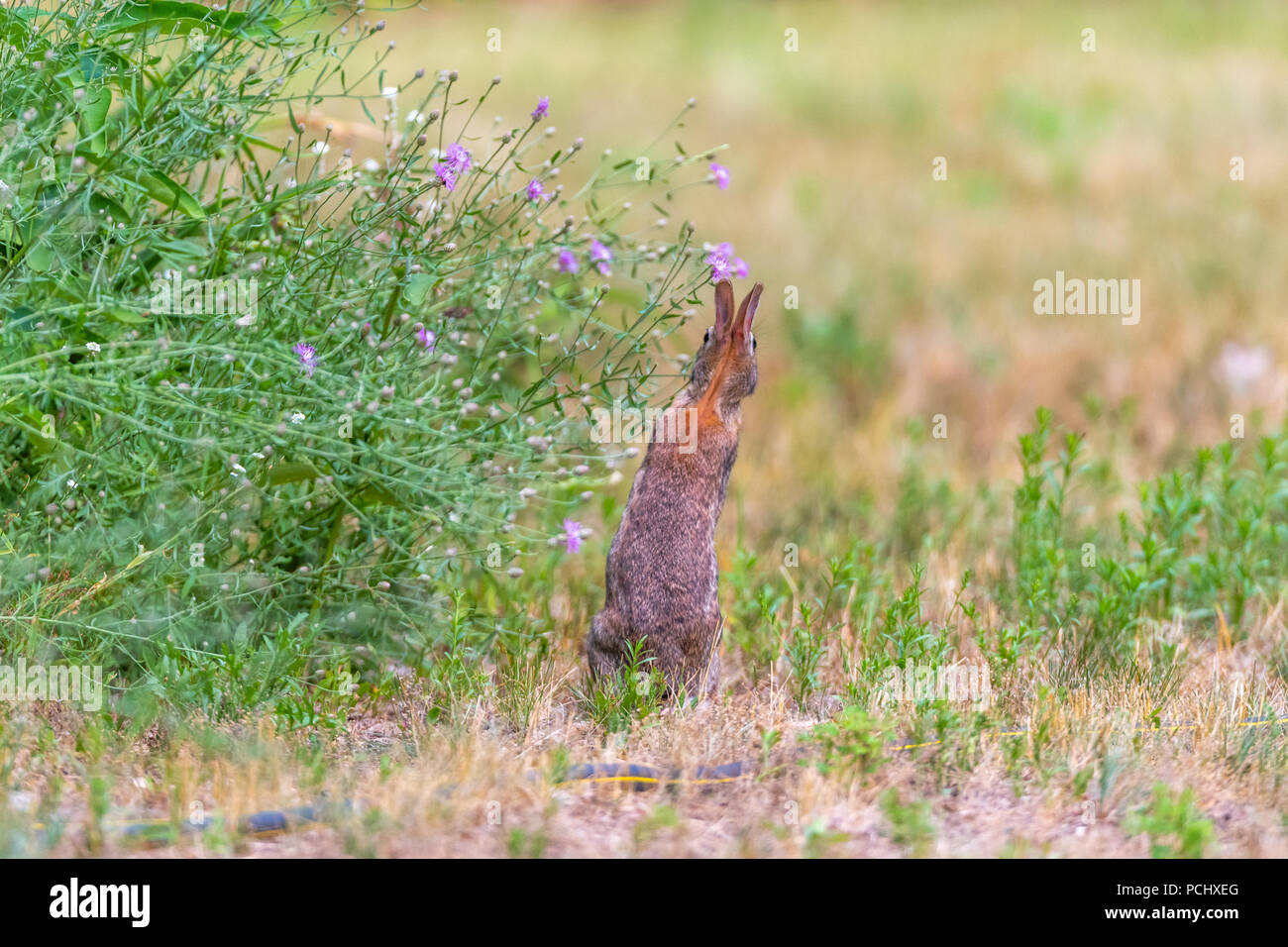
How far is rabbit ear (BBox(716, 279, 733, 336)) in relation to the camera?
13.7 ft

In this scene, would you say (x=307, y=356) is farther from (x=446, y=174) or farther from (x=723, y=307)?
(x=723, y=307)

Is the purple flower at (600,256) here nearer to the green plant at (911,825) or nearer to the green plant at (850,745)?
the green plant at (850,745)

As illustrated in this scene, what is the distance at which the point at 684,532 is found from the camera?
4.09 meters

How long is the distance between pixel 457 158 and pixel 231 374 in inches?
33.5

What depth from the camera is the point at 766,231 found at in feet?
35.7

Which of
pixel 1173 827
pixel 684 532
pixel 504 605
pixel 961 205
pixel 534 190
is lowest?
pixel 1173 827

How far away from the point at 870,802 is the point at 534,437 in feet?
4.28

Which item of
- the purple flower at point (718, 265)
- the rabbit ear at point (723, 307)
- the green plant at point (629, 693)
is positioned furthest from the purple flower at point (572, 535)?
the purple flower at point (718, 265)

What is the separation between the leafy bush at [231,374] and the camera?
12.4 ft

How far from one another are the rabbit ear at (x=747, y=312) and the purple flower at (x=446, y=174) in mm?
891

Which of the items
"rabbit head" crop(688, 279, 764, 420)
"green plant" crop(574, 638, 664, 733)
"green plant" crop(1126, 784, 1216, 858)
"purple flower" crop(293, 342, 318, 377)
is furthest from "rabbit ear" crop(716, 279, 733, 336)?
"green plant" crop(1126, 784, 1216, 858)

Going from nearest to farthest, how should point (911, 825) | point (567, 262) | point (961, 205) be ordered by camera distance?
point (911, 825) → point (567, 262) → point (961, 205)

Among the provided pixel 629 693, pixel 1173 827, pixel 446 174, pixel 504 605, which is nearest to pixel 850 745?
pixel 629 693
